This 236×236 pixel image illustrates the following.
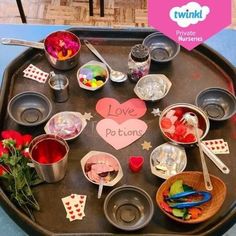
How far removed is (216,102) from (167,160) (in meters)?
0.28

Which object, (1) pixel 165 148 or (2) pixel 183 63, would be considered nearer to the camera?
(1) pixel 165 148

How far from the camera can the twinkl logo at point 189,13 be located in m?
0.77

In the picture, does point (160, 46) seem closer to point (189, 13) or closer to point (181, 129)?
point (181, 129)

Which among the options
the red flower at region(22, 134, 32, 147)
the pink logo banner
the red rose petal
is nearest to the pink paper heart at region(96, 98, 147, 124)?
the red rose petal

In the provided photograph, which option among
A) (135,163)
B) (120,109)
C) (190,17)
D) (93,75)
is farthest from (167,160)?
(190,17)

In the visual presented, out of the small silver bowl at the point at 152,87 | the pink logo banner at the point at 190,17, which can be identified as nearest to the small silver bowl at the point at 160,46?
the small silver bowl at the point at 152,87

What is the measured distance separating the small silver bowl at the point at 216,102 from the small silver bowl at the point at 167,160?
0.18 metres

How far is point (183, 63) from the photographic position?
1.44m

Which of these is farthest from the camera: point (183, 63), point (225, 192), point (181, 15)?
point (183, 63)

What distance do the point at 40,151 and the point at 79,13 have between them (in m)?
1.42

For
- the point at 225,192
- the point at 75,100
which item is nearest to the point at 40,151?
the point at 75,100

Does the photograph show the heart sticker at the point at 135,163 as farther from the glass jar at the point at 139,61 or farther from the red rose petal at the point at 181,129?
the glass jar at the point at 139,61

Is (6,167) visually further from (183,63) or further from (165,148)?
(183,63)

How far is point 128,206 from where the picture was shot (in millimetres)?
1140
